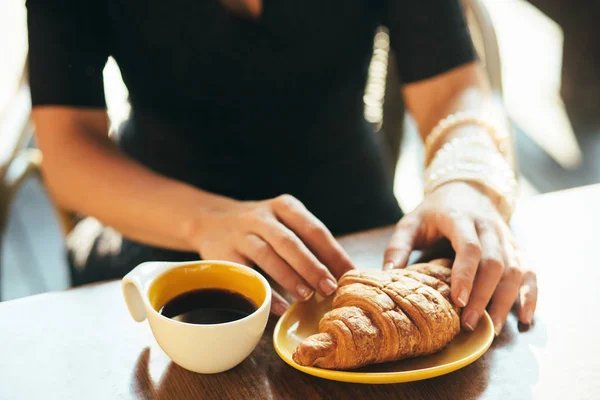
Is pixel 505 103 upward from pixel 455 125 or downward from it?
downward

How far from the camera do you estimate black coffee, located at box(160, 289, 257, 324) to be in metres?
0.59

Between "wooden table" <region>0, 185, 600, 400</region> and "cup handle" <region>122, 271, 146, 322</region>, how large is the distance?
0.09 ft

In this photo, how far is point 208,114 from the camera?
40.1 inches

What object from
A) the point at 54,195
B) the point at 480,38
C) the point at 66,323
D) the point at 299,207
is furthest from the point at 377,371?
the point at 480,38

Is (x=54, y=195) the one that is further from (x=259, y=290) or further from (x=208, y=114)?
(x=259, y=290)

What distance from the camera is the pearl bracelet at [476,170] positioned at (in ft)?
2.68

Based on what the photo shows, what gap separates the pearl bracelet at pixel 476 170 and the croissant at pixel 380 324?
25 centimetres

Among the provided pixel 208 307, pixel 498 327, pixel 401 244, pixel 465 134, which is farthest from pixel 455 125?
pixel 208 307

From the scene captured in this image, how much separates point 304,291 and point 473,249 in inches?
7.8

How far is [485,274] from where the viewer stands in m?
0.67

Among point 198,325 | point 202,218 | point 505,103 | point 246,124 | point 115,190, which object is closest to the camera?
point 198,325

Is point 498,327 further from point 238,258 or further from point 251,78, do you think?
point 251,78

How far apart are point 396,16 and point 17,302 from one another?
73 centimetres

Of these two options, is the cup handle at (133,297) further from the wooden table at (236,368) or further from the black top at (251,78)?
the black top at (251,78)
